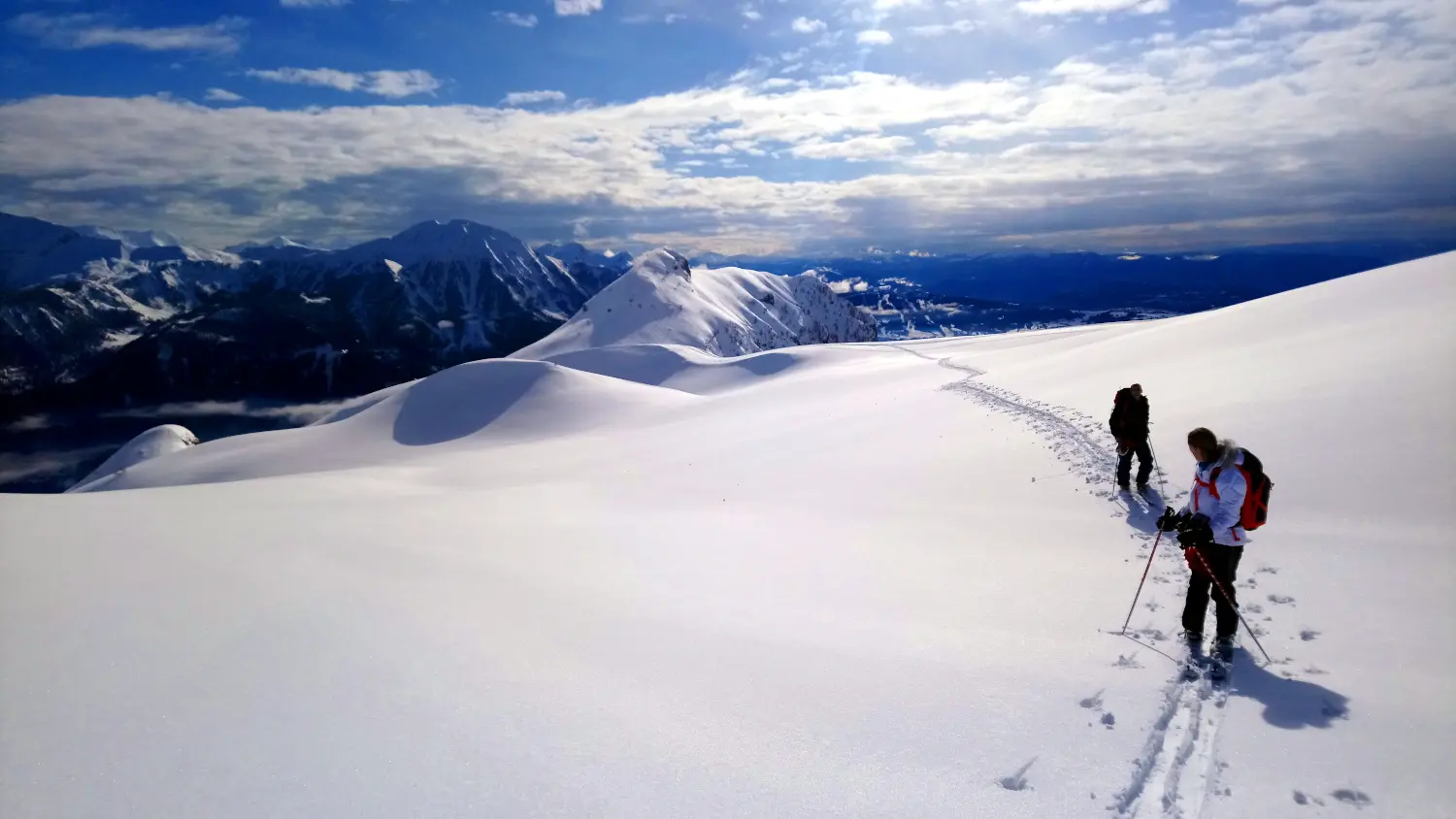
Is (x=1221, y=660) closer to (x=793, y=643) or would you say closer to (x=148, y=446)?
(x=793, y=643)

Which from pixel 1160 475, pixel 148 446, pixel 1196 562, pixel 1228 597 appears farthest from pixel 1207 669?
pixel 148 446

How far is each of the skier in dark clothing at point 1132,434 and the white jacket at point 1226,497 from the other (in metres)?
5.79

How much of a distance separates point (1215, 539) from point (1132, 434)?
20.2ft

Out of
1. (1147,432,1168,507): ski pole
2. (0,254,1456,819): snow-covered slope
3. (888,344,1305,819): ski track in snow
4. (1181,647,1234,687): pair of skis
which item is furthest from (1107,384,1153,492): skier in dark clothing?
(1181,647,1234,687): pair of skis

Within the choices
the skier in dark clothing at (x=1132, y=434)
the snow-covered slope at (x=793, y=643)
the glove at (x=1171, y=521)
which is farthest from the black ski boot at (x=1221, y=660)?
the skier in dark clothing at (x=1132, y=434)

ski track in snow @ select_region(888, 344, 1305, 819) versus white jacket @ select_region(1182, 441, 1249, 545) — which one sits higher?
white jacket @ select_region(1182, 441, 1249, 545)

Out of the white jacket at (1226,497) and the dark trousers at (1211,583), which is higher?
the white jacket at (1226,497)

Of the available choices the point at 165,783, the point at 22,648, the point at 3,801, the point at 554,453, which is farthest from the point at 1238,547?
the point at 554,453

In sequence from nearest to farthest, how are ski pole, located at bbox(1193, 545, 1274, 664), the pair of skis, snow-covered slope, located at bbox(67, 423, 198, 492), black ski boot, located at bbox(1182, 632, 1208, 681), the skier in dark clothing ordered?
the pair of skis < black ski boot, located at bbox(1182, 632, 1208, 681) < ski pole, located at bbox(1193, 545, 1274, 664) < the skier in dark clothing < snow-covered slope, located at bbox(67, 423, 198, 492)

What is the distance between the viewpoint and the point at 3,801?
4.95m

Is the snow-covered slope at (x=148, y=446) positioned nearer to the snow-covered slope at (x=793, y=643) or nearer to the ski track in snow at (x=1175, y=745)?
the snow-covered slope at (x=793, y=643)

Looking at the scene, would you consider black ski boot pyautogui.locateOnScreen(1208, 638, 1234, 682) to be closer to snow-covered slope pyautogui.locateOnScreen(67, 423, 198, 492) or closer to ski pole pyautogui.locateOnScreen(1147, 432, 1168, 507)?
ski pole pyautogui.locateOnScreen(1147, 432, 1168, 507)

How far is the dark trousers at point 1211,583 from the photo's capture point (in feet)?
22.7

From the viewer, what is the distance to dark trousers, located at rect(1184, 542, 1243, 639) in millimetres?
6910
